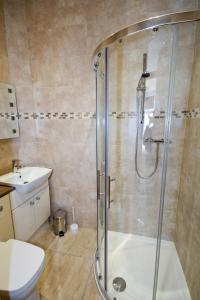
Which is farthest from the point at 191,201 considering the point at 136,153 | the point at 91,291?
the point at 91,291

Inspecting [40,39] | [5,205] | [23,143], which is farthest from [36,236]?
[40,39]

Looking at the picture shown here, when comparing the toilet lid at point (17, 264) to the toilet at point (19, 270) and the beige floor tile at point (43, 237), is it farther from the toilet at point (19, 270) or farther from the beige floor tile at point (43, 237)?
the beige floor tile at point (43, 237)

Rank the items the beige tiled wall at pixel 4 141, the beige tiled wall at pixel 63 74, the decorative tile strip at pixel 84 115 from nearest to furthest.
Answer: the decorative tile strip at pixel 84 115 < the beige tiled wall at pixel 63 74 < the beige tiled wall at pixel 4 141

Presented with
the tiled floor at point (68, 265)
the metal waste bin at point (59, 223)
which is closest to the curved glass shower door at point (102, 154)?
the tiled floor at point (68, 265)

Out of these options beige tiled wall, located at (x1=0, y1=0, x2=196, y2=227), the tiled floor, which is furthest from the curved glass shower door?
beige tiled wall, located at (x1=0, y1=0, x2=196, y2=227)

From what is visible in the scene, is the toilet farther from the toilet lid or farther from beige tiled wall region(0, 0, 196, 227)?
beige tiled wall region(0, 0, 196, 227)

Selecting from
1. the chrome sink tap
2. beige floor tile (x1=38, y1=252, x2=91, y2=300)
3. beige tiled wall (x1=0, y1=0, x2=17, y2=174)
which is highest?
beige tiled wall (x1=0, y1=0, x2=17, y2=174)

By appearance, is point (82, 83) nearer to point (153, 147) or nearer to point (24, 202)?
point (153, 147)

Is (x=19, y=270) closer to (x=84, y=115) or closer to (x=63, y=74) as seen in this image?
(x=84, y=115)

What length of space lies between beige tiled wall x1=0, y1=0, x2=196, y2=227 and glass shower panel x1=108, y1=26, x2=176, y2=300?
0.32 metres

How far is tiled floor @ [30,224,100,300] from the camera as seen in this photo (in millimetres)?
1383

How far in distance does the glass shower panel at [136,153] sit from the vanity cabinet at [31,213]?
0.88m

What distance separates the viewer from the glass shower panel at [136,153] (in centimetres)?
150

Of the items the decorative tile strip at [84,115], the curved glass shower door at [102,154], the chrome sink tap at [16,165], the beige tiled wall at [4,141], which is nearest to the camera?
the curved glass shower door at [102,154]
